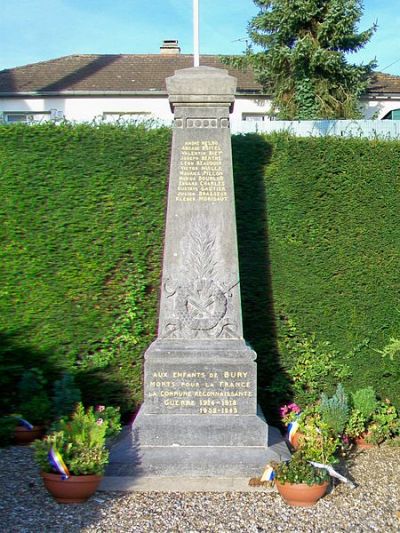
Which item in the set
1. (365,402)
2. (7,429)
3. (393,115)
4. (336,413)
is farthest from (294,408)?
(393,115)

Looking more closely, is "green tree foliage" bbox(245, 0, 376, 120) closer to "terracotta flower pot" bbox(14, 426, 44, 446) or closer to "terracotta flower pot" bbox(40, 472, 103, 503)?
"terracotta flower pot" bbox(14, 426, 44, 446)

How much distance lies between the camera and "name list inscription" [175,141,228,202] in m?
5.63

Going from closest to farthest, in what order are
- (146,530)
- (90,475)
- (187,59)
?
(146,530), (90,475), (187,59)

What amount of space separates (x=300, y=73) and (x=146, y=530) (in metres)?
12.9

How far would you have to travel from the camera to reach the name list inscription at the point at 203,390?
539 centimetres

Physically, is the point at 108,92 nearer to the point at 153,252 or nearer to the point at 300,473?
the point at 153,252

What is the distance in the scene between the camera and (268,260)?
22.4ft

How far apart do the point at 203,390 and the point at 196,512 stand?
3.72ft

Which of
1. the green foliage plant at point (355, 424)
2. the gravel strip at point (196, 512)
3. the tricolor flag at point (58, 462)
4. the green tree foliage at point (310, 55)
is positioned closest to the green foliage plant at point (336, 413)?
the green foliage plant at point (355, 424)

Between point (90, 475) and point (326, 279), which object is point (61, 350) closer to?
point (90, 475)

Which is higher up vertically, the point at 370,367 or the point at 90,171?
the point at 90,171

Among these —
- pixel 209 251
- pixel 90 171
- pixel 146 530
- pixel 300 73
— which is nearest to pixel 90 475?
pixel 146 530

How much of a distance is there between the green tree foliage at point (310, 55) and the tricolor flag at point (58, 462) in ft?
39.3

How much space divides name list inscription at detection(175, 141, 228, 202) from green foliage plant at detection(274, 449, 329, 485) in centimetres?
231
